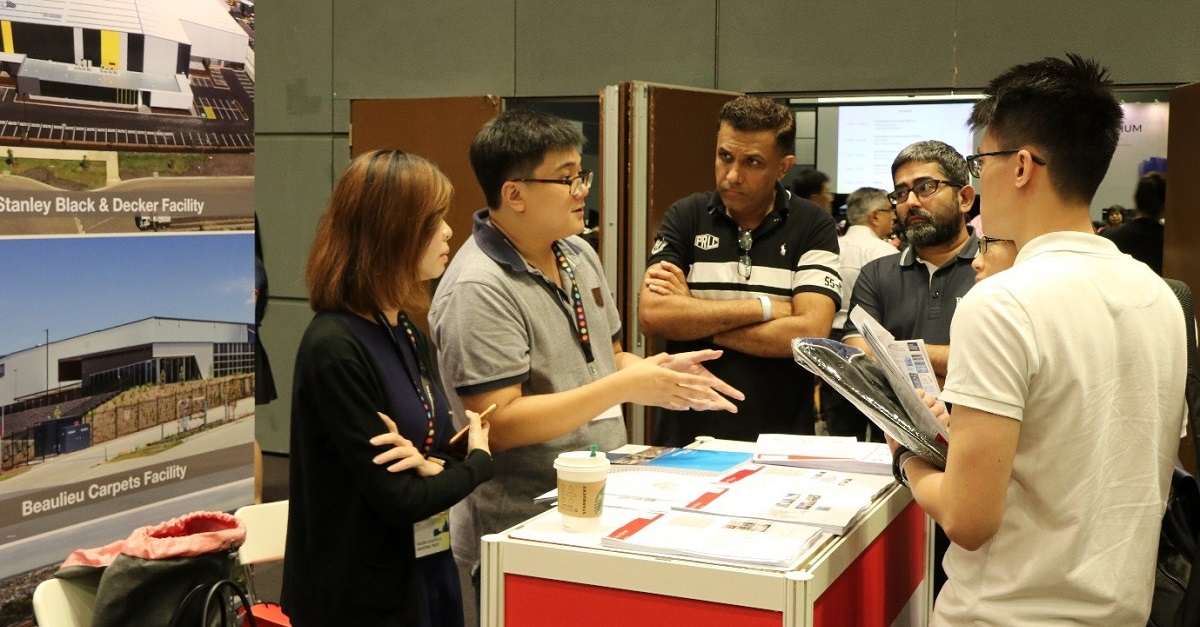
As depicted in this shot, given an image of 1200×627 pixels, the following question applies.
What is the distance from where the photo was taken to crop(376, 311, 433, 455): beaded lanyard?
6.72ft

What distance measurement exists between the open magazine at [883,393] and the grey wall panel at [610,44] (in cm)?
393

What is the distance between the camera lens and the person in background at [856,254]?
14.8 feet

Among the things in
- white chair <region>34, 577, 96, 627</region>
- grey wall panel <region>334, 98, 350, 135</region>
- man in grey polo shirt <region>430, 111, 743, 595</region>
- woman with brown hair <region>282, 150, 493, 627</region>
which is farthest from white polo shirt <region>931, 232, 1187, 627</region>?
grey wall panel <region>334, 98, 350, 135</region>

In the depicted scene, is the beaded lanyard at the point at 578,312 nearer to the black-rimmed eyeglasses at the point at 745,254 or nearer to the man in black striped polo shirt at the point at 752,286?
the man in black striped polo shirt at the point at 752,286

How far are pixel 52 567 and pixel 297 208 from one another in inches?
174

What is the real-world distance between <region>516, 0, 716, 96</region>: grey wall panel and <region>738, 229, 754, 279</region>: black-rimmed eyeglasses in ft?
7.62

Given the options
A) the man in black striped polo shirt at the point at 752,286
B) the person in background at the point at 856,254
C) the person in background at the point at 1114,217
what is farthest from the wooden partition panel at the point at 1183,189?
the man in black striped polo shirt at the point at 752,286

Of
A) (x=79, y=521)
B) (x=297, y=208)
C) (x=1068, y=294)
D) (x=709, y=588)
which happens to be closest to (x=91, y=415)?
(x=79, y=521)

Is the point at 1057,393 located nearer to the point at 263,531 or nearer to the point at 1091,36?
the point at 263,531

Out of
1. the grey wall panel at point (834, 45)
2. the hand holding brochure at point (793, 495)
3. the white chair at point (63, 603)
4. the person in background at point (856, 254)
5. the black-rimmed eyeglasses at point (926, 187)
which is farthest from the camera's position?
the grey wall panel at point (834, 45)

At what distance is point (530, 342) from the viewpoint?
2.34m

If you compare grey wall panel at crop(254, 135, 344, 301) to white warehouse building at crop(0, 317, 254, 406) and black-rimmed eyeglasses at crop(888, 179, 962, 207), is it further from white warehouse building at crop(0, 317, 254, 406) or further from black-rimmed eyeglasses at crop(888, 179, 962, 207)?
black-rimmed eyeglasses at crop(888, 179, 962, 207)

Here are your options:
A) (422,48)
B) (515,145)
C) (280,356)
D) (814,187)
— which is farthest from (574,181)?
(280,356)

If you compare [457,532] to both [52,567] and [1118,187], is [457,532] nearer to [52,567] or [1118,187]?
[52,567]
